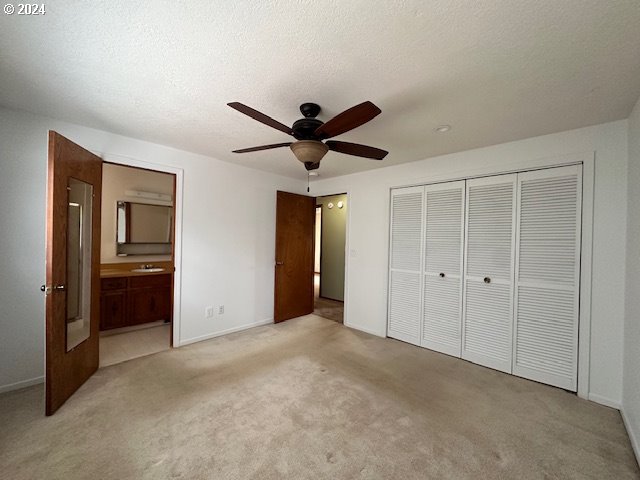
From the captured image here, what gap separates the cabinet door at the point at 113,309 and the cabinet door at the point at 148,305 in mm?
79

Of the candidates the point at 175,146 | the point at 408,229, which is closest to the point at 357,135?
the point at 408,229

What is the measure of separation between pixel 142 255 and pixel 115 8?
3.76 meters

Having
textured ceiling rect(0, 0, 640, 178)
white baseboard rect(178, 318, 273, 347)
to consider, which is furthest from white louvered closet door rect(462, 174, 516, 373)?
white baseboard rect(178, 318, 273, 347)

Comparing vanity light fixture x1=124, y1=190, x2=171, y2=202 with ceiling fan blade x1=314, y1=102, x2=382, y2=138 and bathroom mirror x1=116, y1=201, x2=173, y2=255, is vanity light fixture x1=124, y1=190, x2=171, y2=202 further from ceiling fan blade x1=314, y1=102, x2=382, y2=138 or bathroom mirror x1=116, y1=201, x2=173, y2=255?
ceiling fan blade x1=314, y1=102, x2=382, y2=138

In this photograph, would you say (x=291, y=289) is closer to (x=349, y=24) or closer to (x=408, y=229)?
(x=408, y=229)

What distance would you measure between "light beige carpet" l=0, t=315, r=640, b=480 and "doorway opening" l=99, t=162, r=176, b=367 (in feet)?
3.29

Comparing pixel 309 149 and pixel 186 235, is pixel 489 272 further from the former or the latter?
pixel 186 235

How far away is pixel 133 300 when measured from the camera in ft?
11.9

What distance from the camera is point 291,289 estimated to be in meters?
4.29

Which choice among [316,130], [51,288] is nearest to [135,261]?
[51,288]

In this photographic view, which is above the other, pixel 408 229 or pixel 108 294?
pixel 408 229

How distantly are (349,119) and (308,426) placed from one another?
206 cm

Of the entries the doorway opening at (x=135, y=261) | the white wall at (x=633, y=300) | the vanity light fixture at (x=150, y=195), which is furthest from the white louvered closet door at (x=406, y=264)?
the vanity light fixture at (x=150, y=195)

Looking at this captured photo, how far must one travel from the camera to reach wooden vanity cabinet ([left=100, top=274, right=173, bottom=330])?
3.42 meters
